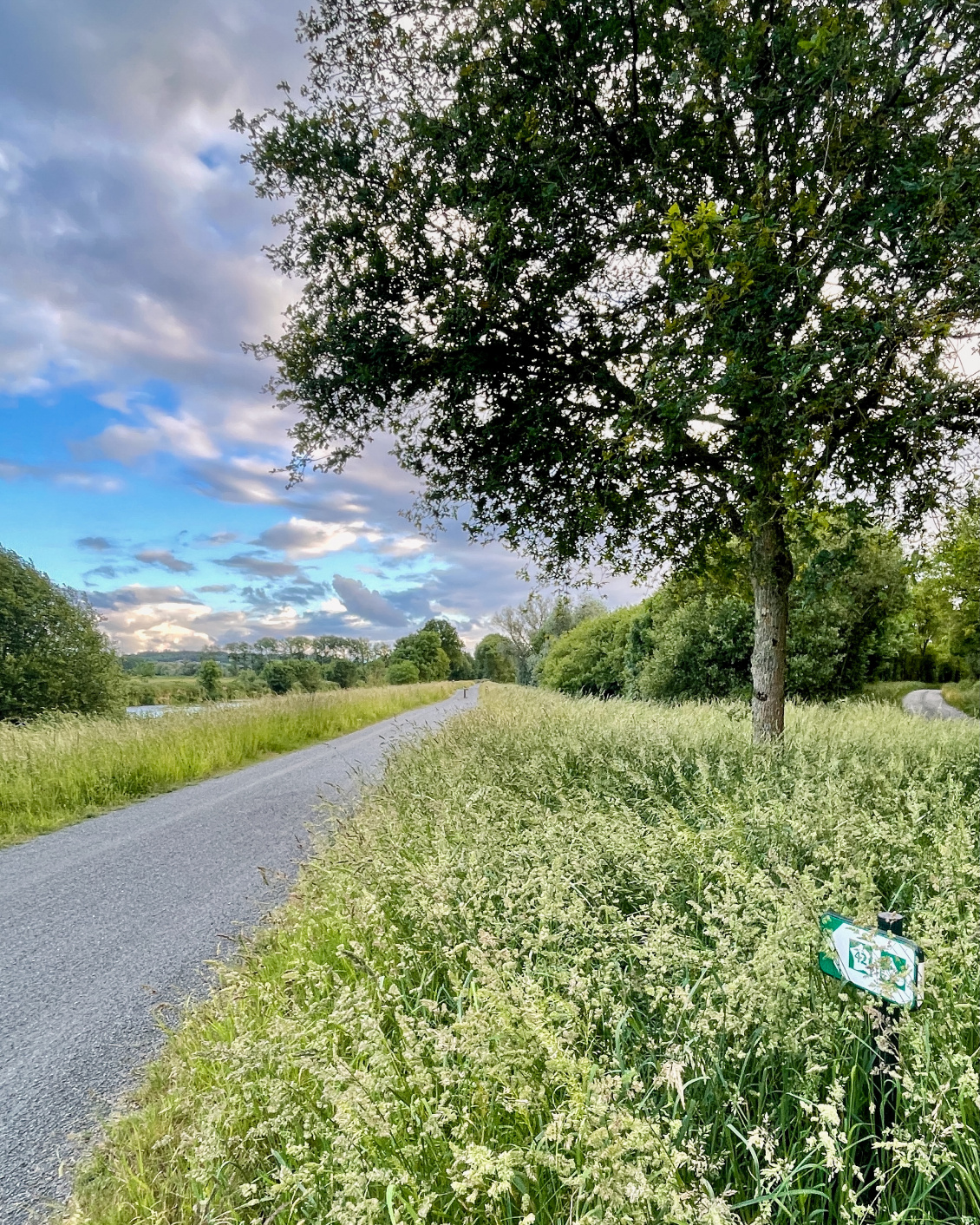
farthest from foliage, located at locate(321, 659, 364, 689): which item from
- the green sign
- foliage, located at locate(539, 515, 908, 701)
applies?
the green sign

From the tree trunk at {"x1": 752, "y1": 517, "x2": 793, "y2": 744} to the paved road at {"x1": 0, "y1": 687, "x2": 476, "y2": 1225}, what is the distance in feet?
15.5

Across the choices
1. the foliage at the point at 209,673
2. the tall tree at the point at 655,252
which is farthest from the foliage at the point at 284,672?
the tall tree at the point at 655,252

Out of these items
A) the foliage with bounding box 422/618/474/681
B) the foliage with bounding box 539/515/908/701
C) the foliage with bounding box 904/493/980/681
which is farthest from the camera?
the foliage with bounding box 422/618/474/681

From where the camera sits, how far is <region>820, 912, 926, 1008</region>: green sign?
4.81 ft

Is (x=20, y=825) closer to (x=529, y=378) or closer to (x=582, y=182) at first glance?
(x=529, y=378)

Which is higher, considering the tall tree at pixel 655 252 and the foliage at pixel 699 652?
the tall tree at pixel 655 252

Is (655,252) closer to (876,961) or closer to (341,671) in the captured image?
(876,961)

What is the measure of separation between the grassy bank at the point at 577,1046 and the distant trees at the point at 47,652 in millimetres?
25462

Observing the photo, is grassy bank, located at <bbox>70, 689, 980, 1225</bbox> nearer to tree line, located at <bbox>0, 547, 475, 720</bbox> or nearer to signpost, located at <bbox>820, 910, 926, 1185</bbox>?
signpost, located at <bbox>820, 910, 926, 1185</bbox>

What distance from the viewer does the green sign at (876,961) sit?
1.47 m

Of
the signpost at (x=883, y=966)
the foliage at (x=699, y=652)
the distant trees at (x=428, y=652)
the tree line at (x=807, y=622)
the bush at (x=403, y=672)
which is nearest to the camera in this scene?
the signpost at (x=883, y=966)

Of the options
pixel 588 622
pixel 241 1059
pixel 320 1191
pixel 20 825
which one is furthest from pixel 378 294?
pixel 588 622

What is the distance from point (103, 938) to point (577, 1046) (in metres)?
3.86

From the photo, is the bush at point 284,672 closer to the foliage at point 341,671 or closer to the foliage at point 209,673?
the foliage at point 209,673
